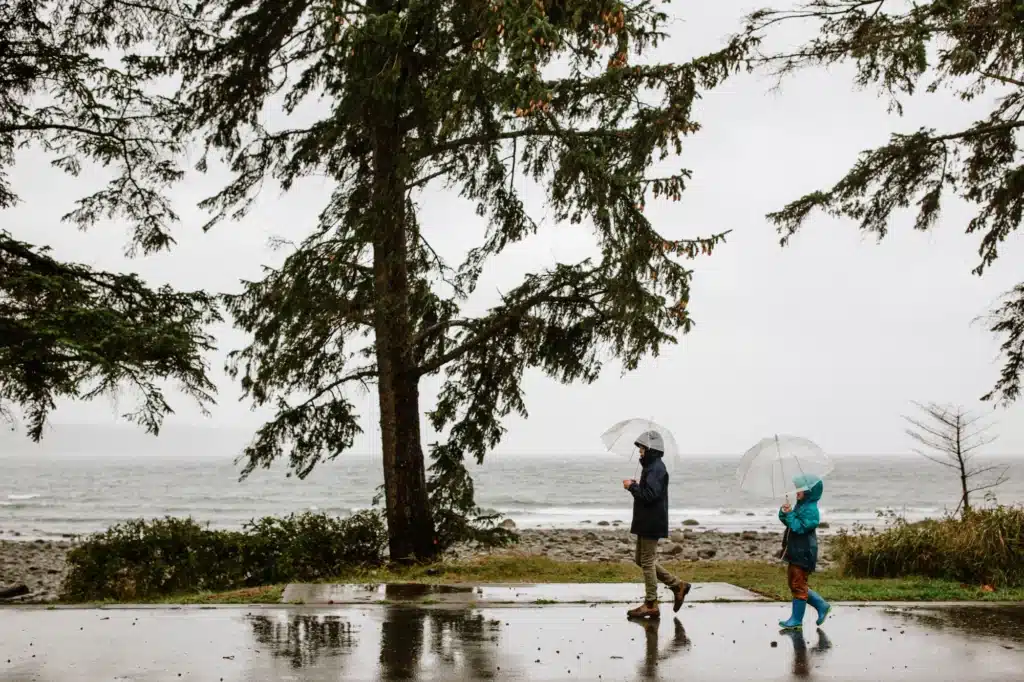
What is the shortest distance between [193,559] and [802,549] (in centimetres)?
784

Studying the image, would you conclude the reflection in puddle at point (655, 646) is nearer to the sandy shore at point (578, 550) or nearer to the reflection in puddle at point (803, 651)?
the reflection in puddle at point (803, 651)

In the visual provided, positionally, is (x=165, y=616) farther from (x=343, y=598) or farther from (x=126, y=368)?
(x=126, y=368)

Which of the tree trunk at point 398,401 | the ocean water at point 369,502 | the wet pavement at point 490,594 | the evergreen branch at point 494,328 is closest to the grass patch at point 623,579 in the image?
the wet pavement at point 490,594

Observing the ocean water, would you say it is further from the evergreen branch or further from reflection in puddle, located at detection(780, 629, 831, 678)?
reflection in puddle, located at detection(780, 629, 831, 678)

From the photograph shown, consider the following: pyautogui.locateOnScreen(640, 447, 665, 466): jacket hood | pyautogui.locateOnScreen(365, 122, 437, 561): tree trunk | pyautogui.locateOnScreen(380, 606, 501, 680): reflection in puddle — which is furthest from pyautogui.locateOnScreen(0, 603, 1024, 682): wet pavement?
pyautogui.locateOnScreen(365, 122, 437, 561): tree trunk

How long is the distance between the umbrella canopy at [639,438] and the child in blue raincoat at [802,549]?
127 centimetres

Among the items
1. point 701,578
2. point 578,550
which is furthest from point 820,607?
point 578,550

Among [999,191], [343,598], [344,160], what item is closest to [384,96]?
[344,160]

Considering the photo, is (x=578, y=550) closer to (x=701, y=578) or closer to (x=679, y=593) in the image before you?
(x=701, y=578)

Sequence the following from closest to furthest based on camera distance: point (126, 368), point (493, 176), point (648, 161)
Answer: point (648, 161), point (126, 368), point (493, 176)

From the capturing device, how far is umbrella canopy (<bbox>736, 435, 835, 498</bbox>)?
8.89 m

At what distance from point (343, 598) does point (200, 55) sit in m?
9.14

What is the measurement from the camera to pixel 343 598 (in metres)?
10.6

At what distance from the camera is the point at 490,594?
36.1ft
